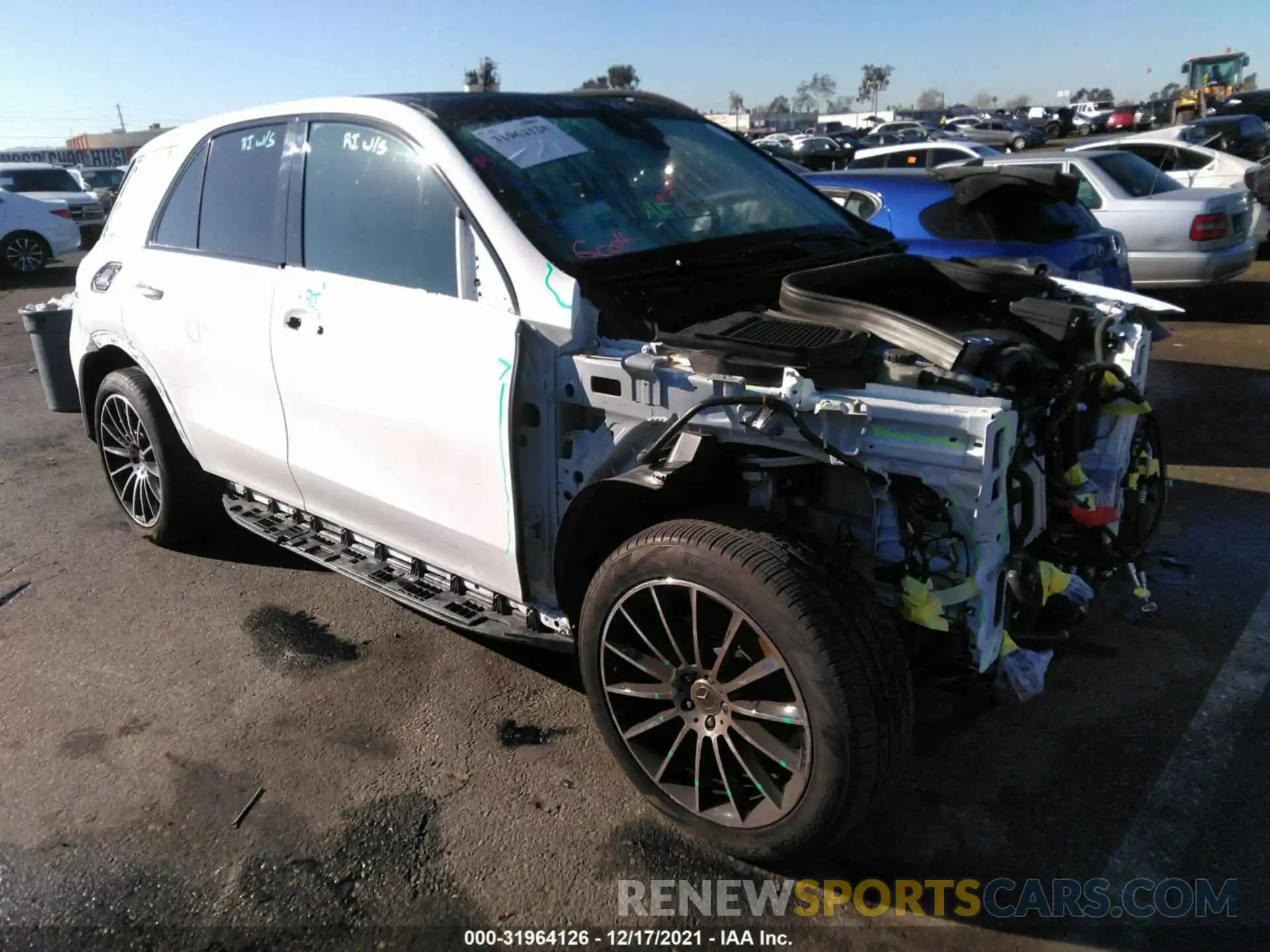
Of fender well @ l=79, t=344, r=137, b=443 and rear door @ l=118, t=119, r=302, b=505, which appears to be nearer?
rear door @ l=118, t=119, r=302, b=505

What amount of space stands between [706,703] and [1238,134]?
1859cm

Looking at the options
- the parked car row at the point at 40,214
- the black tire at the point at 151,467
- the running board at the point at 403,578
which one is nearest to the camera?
the running board at the point at 403,578

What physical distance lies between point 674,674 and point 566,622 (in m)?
0.50

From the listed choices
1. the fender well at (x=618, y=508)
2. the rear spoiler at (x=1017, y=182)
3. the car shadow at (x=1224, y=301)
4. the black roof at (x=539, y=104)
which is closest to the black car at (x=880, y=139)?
the car shadow at (x=1224, y=301)

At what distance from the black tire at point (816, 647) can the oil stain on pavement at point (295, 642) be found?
1737 mm

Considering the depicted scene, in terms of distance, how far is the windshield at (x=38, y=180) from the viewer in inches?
695

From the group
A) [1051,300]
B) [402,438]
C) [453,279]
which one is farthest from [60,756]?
[1051,300]

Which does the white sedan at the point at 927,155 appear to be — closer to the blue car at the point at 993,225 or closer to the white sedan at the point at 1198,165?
the white sedan at the point at 1198,165

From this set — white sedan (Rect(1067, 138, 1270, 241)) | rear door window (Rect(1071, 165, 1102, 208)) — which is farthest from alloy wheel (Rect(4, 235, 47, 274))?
white sedan (Rect(1067, 138, 1270, 241))

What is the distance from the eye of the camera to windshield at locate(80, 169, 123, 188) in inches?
1003

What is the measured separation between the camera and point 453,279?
113 inches

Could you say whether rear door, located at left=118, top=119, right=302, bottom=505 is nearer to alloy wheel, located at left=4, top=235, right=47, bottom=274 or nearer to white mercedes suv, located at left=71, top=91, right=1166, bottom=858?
white mercedes suv, located at left=71, top=91, right=1166, bottom=858

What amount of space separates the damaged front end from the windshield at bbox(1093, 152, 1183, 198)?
23.1 ft

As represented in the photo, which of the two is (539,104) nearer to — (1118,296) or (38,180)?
(1118,296)
